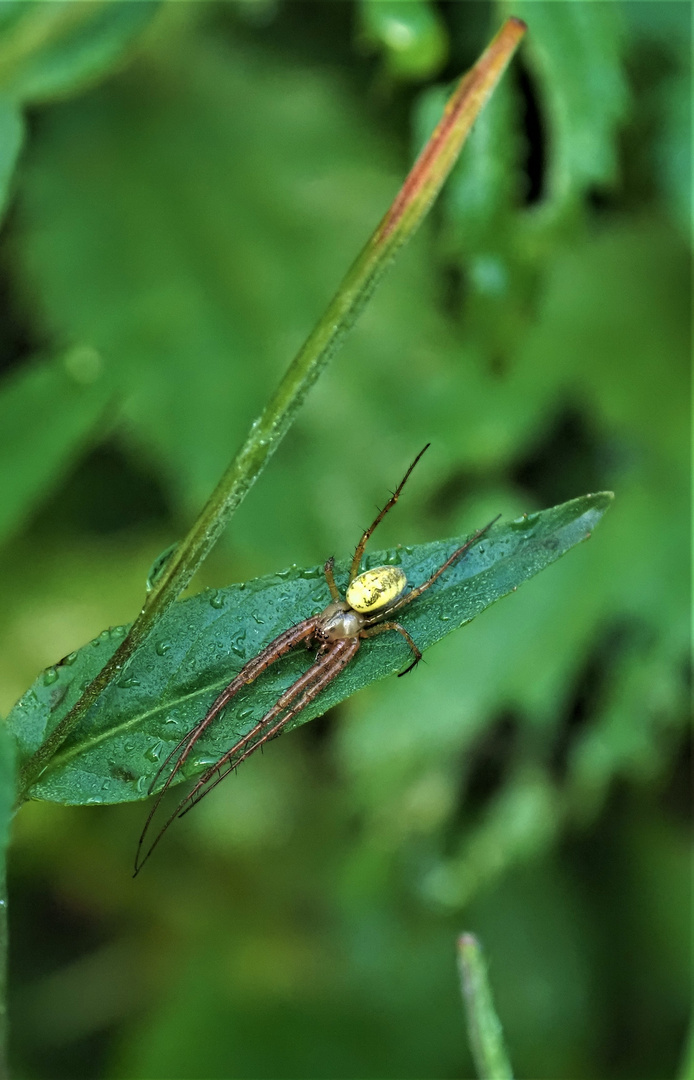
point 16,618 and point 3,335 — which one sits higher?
point 3,335

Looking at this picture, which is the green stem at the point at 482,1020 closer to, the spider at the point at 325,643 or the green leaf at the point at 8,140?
the spider at the point at 325,643

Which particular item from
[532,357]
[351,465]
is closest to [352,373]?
[351,465]

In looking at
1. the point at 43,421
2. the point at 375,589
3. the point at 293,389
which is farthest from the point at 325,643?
the point at 43,421

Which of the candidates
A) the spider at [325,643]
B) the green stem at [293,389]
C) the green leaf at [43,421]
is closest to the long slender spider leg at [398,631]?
the spider at [325,643]

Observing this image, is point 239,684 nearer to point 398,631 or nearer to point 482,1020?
point 398,631

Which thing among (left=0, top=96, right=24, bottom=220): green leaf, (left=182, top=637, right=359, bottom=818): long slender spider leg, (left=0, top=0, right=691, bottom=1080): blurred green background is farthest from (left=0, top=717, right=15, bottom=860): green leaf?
(left=0, top=0, right=691, bottom=1080): blurred green background

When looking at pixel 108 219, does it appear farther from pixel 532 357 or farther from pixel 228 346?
pixel 532 357

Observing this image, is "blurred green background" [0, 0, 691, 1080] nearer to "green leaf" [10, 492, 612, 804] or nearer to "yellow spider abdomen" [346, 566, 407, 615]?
"yellow spider abdomen" [346, 566, 407, 615]
